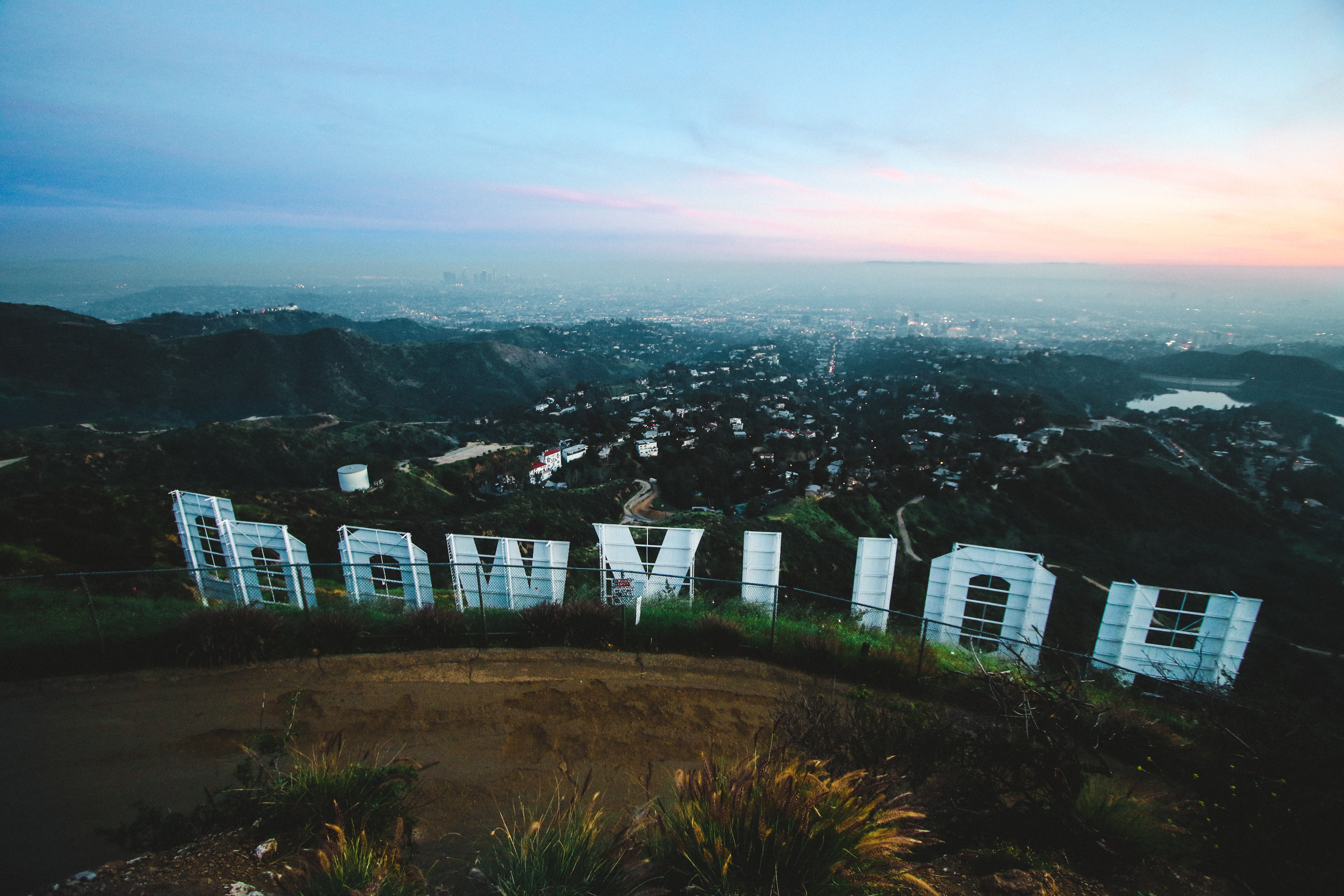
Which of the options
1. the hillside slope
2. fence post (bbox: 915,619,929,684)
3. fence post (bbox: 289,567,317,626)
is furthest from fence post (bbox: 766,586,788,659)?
the hillside slope

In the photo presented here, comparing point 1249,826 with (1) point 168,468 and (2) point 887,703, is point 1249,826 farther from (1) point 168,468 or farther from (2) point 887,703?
(1) point 168,468

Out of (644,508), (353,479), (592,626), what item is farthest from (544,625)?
(353,479)

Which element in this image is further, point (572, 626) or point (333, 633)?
point (572, 626)

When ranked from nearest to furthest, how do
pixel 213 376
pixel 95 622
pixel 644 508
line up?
pixel 95 622, pixel 644 508, pixel 213 376

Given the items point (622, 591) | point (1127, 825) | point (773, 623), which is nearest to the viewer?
point (1127, 825)

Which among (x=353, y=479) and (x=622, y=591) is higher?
(x=622, y=591)

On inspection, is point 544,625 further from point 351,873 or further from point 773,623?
point 351,873

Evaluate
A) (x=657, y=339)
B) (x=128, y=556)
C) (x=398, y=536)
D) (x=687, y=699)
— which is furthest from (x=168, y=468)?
(x=657, y=339)

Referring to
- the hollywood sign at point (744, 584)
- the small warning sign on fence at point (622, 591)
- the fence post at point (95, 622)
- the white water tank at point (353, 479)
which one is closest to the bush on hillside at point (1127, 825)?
the hollywood sign at point (744, 584)
